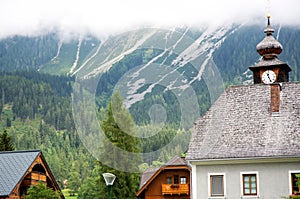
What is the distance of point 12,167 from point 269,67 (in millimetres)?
22347

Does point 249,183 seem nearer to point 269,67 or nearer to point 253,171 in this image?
point 253,171

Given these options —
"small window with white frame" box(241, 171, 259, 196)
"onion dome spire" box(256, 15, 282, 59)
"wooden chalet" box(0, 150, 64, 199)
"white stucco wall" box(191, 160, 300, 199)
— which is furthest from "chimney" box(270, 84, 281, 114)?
"wooden chalet" box(0, 150, 64, 199)

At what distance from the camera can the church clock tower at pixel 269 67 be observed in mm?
44125

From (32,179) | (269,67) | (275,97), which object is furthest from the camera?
(32,179)

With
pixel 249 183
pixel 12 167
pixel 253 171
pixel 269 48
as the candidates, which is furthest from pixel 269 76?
pixel 12 167

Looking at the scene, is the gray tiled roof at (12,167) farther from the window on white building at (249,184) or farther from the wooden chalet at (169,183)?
the window on white building at (249,184)

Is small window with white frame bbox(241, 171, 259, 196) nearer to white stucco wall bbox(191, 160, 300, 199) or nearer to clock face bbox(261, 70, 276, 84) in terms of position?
white stucco wall bbox(191, 160, 300, 199)

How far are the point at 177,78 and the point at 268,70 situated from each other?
7719 mm

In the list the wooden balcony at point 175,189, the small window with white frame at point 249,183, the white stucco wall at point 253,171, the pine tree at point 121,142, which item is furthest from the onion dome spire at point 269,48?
the pine tree at point 121,142

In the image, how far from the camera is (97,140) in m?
64.4

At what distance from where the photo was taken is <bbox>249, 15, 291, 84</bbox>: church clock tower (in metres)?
44.1

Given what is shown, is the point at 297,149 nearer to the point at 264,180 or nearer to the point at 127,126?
the point at 264,180

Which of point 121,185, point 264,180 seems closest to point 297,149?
point 264,180

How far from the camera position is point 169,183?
5491 cm
